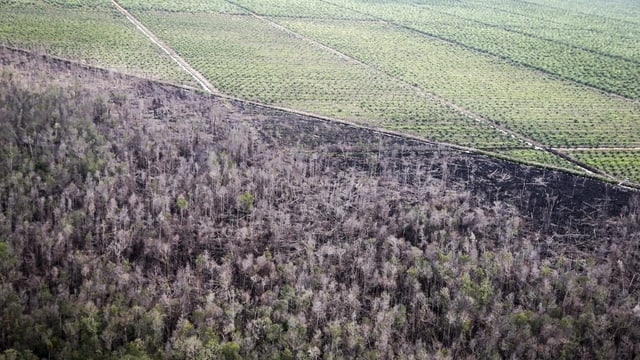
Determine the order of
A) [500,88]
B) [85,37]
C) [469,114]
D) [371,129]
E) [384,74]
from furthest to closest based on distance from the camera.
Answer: [85,37] < [384,74] < [500,88] < [469,114] < [371,129]

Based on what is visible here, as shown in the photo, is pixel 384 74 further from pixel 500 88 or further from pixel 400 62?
pixel 500 88

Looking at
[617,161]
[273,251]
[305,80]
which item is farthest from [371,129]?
[273,251]

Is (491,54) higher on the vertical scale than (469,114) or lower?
higher

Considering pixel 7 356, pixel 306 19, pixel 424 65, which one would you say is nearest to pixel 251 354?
pixel 7 356

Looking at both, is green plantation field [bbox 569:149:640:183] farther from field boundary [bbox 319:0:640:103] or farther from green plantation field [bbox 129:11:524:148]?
field boundary [bbox 319:0:640:103]

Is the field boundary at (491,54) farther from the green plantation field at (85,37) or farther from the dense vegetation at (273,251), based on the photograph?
the green plantation field at (85,37)

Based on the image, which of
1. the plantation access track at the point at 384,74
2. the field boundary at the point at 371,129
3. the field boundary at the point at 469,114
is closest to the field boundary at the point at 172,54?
the plantation access track at the point at 384,74
